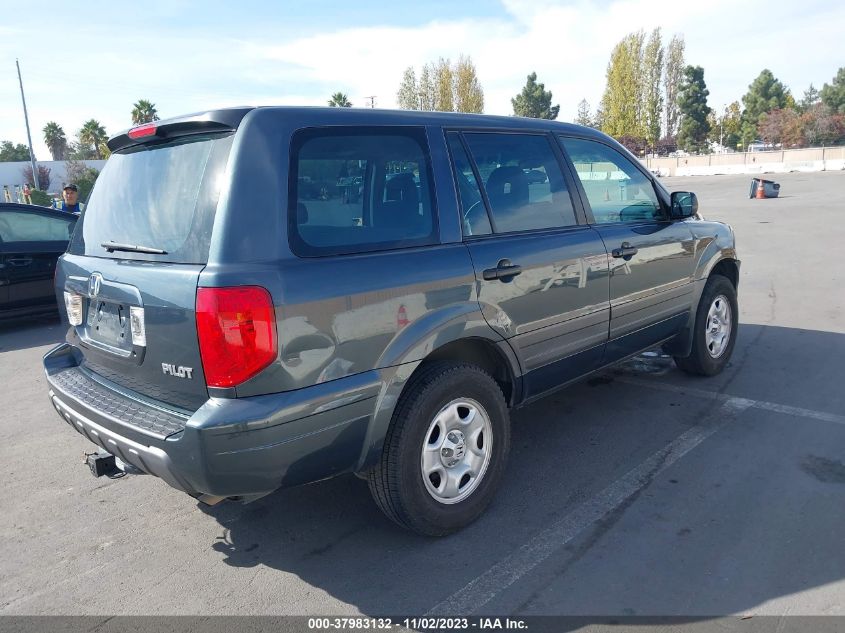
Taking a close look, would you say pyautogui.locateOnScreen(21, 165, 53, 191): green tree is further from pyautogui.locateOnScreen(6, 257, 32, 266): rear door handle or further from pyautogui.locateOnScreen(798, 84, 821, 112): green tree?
pyautogui.locateOnScreen(798, 84, 821, 112): green tree

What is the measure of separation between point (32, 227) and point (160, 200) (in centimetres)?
679

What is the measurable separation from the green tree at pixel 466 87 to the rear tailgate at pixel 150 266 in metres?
67.8

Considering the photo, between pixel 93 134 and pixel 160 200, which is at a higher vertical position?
pixel 93 134

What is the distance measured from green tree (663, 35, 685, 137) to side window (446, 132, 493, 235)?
8365 cm

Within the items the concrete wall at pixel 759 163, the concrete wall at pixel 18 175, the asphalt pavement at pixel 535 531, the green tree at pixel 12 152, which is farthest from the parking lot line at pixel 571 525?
the green tree at pixel 12 152

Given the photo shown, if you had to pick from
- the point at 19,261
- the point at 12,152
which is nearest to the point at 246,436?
the point at 19,261

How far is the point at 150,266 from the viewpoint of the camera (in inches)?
105

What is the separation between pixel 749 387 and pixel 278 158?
418 cm

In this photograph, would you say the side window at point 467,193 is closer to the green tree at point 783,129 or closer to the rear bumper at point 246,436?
the rear bumper at point 246,436

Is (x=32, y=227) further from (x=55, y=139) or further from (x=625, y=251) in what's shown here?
(x=55, y=139)

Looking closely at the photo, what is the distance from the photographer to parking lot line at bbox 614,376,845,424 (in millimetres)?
4391

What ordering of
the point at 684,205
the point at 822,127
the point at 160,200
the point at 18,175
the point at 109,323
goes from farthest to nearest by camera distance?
the point at 822,127 < the point at 18,175 < the point at 684,205 < the point at 109,323 < the point at 160,200

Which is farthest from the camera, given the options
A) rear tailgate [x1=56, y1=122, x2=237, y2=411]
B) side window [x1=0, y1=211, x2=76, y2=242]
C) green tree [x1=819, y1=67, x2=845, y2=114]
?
green tree [x1=819, y1=67, x2=845, y2=114]

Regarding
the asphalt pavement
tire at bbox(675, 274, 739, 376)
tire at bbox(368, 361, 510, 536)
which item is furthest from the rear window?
tire at bbox(675, 274, 739, 376)
